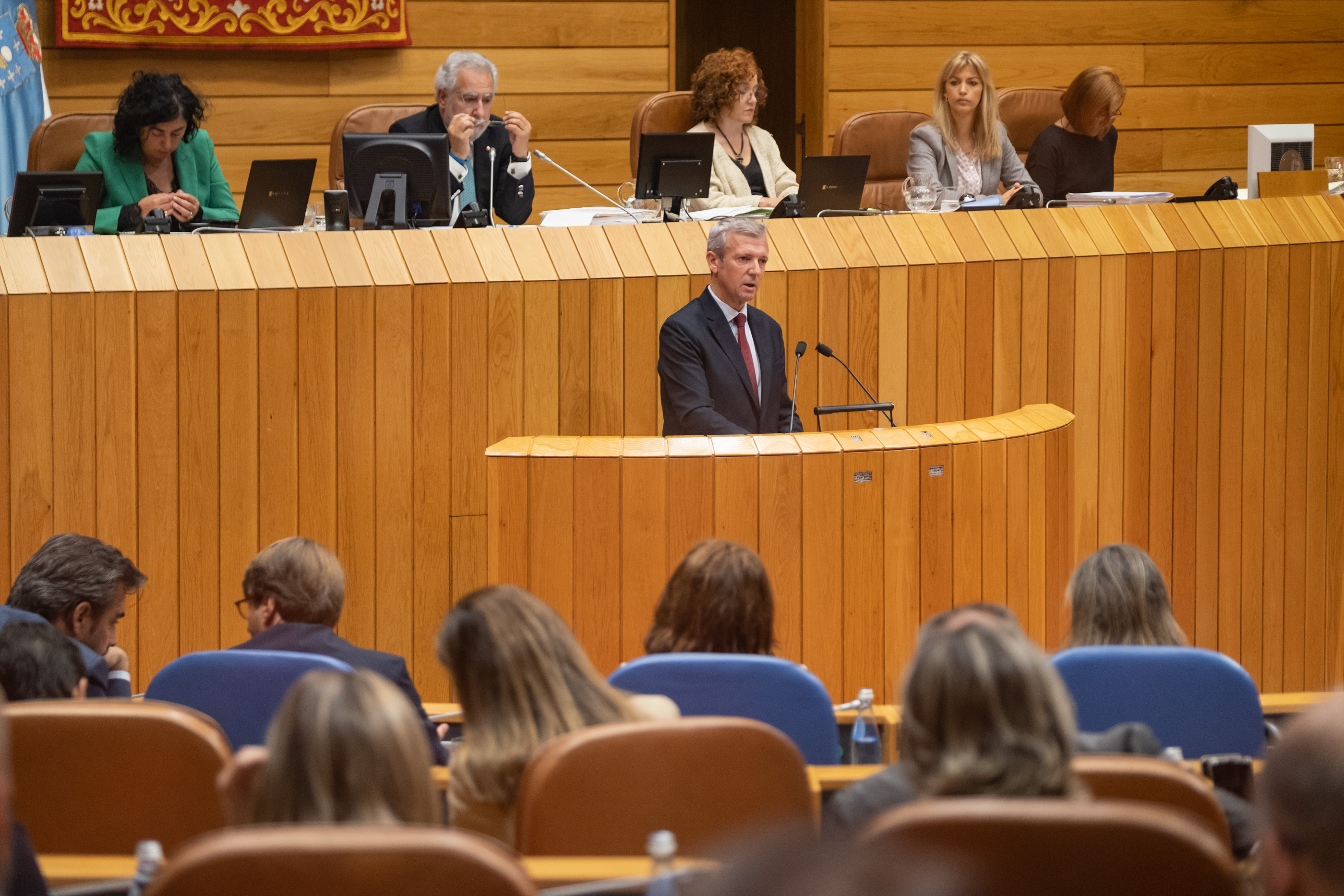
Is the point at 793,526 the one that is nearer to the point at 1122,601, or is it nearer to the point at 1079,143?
the point at 1122,601

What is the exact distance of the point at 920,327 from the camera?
185 inches

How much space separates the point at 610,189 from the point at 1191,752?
209 inches

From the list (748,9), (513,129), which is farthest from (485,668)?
(748,9)

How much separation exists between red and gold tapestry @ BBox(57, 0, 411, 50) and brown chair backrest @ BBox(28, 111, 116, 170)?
5.04ft

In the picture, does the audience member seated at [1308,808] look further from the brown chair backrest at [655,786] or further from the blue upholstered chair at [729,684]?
the blue upholstered chair at [729,684]

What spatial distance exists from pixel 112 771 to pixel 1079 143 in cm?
496

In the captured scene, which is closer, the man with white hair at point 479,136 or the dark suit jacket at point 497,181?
the man with white hair at point 479,136

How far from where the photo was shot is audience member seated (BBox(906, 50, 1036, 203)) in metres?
5.73

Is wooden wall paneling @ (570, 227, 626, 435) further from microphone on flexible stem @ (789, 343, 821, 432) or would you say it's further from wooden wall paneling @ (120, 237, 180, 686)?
wooden wall paneling @ (120, 237, 180, 686)

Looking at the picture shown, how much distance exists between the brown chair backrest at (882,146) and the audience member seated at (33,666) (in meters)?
4.45

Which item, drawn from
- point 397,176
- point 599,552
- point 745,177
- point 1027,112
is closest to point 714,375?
point 599,552

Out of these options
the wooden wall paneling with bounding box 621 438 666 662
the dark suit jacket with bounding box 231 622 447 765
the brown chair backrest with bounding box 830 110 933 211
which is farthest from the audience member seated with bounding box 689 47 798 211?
the dark suit jacket with bounding box 231 622 447 765

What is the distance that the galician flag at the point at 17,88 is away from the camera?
20.1 feet

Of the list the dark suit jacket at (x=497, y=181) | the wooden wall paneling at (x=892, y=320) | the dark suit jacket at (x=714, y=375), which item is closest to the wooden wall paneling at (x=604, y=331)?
the dark suit jacket at (x=714, y=375)
